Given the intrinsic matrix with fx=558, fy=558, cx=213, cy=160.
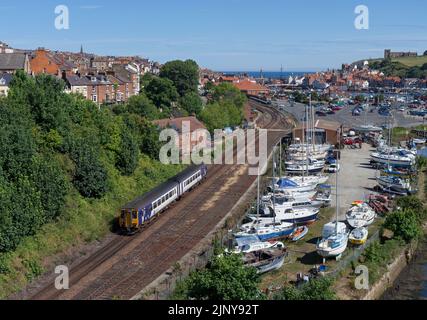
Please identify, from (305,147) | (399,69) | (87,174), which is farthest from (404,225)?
(399,69)

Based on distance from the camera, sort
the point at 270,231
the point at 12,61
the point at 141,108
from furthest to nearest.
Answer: the point at 12,61
the point at 141,108
the point at 270,231

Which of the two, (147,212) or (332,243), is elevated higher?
(147,212)

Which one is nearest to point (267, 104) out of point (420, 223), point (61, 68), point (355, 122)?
point (355, 122)

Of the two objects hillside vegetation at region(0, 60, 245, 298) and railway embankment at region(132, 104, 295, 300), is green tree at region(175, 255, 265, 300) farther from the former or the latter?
hillside vegetation at region(0, 60, 245, 298)

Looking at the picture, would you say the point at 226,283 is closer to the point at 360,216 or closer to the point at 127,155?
the point at 360,216

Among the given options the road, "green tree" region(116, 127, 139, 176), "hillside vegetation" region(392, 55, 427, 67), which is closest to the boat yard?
"green tree" region(116, 127, 139, 176)

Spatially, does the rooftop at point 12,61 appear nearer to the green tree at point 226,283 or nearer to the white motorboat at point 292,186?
the white motorboat at point 292,186
